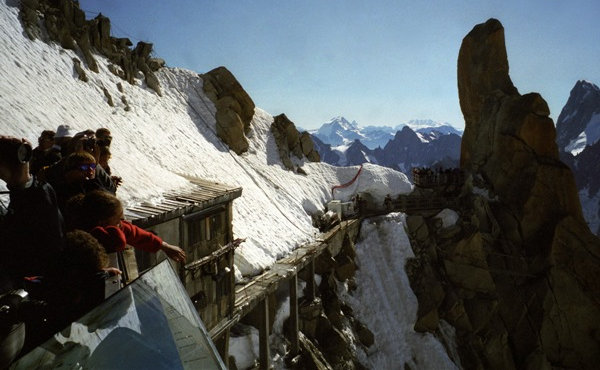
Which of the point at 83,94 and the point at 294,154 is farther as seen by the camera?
the point at 294,154

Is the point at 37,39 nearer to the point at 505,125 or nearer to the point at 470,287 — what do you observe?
the point at 470,287

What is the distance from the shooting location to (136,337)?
2045mm

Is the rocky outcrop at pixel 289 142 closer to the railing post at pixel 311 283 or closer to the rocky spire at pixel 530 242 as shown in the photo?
the railing post at pixel 311 283

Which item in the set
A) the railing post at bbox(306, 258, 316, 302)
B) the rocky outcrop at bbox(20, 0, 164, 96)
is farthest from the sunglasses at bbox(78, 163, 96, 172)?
the rocky outcrop at bbox(20, 0, 164, 96)

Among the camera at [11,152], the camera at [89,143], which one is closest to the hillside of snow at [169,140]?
the camera at [89,143]

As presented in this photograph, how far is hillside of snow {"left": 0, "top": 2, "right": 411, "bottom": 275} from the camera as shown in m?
11.5

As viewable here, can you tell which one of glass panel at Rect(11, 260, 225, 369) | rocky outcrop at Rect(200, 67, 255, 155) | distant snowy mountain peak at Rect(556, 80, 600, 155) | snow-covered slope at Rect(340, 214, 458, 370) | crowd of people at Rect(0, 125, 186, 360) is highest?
distant snowy mountain peak at Rect(556, 80, 600, 155)

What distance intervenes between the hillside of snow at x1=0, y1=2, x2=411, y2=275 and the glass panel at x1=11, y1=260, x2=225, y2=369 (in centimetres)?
749

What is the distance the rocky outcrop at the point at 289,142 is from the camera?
28984mm

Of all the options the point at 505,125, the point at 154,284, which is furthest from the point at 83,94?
the point at 505,125

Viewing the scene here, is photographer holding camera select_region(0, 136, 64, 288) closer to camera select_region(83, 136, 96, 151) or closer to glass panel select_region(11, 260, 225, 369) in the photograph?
glass panel select_region(11, 260, 225, 369)

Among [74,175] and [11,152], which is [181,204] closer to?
[74,175]

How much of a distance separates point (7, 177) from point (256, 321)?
12.0m

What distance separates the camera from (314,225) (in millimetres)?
23297
